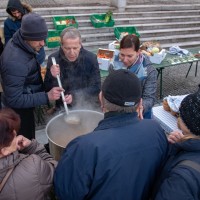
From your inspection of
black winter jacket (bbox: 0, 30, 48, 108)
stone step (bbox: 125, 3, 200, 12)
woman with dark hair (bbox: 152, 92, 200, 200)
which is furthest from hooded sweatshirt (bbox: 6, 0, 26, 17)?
stone step (bbox: 125, 3, 200, 12)

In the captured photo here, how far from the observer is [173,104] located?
3092 millimetres

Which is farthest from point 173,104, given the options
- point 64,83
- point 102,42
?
point 102,42

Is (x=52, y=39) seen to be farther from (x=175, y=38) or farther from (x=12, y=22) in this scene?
(x=175, y=38)

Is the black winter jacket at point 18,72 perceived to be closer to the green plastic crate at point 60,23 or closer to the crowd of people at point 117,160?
the crowd of people at point 117,160

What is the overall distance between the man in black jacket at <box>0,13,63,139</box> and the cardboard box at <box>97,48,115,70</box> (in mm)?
2137

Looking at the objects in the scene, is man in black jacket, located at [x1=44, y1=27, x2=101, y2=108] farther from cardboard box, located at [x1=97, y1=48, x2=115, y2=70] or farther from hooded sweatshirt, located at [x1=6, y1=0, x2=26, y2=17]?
hooded sweatshirt, located at [x1=6, y1=0, x2=26, y2=17]

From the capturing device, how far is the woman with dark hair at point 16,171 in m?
1.52

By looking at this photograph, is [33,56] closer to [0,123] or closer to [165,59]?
[0,123]

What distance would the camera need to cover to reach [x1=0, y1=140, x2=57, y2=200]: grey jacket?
1.52 meters

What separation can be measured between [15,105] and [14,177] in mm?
1145

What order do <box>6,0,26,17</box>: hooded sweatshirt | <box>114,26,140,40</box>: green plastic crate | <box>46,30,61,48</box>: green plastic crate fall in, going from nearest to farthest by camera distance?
<box>6,0,26,17</box>: hooded sweatshirt
<box>46,30,61,48</box>: green plastic crate
<box>114,26,140,40</box>: green plastic crate

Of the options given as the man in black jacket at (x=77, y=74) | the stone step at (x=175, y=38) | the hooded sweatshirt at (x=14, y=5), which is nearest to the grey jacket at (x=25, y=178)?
the man in black jacket at (x=77, y=74)

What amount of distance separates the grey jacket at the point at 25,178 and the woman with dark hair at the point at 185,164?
0.69m

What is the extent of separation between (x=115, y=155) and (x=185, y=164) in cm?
37
